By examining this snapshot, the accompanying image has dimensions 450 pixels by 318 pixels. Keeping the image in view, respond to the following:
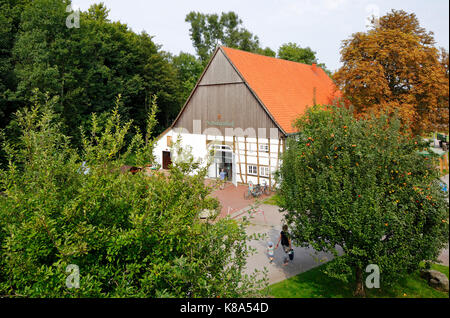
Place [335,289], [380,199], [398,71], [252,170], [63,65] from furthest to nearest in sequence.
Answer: [63,65] → [252,170] → [398,71] → [335,289] → [380,199]

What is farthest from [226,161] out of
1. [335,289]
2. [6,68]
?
[6,68]

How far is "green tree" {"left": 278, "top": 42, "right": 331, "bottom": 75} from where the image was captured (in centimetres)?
4972

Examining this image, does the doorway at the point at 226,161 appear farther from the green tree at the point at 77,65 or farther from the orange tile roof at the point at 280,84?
the green tree at the point at 77,65

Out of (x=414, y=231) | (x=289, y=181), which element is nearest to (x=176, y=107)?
(x=289, y=181)

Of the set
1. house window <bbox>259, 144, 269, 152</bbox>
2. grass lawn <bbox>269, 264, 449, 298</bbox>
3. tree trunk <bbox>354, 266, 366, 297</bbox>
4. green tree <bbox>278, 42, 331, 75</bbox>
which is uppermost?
green tree <bbox>278, 42, 331, 75</bbox>

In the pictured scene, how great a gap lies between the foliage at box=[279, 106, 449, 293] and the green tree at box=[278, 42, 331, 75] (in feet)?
148

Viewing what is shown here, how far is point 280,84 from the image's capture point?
85.4 ft

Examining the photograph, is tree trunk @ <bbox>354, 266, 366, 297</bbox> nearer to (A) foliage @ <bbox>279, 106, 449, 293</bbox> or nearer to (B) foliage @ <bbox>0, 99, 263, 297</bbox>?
(A) foliage @ <bbox>279, 106, 449, 293</bbox>

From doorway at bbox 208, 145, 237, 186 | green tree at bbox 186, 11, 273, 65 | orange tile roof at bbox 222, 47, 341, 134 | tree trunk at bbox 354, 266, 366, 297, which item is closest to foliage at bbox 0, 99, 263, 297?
tree trunk at bbox 354, 266, 366, 297

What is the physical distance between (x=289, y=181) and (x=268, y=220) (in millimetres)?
7836

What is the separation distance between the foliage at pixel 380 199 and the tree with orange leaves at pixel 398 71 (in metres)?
11.9

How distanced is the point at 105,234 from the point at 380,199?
5.81 m

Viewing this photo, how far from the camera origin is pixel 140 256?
391cm

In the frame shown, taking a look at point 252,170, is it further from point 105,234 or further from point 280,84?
point 105,234
